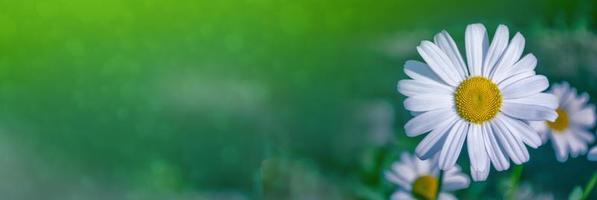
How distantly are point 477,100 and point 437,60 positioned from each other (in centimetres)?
3

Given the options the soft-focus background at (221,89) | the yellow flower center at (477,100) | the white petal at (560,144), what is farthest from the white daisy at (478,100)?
the soft-focus background at (221,89)

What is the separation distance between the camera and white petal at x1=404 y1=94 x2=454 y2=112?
1.13 ft

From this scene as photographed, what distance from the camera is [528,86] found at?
358 millimetres

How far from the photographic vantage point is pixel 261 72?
2.48 feet

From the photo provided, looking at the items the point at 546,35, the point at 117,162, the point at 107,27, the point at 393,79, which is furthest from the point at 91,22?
the point at 546,35

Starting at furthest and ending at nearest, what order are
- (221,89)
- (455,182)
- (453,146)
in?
(221,89), (455,182), (453,146)

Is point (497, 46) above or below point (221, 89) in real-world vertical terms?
below

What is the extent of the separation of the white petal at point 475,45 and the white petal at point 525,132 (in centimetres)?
3

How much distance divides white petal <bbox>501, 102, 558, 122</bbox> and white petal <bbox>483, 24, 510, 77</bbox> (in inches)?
0.8

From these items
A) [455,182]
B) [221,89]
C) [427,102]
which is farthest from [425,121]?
[221,89]

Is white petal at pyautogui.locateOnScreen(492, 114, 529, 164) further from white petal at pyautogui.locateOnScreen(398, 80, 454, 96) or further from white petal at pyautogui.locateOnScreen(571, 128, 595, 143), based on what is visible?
white petal at pyautogui.locateOnScreen(571, 128, 595, 143)

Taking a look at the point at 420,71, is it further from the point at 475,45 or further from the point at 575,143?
the point at 575,143

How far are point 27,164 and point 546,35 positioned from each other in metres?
0.52

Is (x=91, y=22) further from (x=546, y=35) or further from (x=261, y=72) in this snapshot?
(x=546, y=35)
